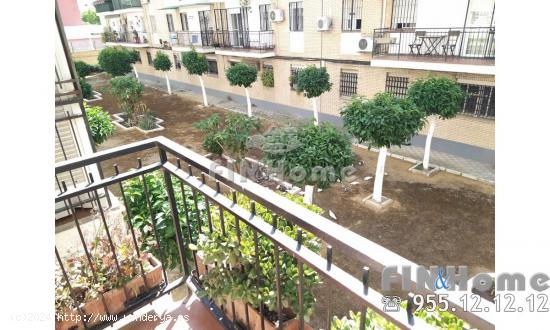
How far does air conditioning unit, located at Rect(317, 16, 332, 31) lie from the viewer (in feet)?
38.6

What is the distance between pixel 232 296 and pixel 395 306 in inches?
38.8

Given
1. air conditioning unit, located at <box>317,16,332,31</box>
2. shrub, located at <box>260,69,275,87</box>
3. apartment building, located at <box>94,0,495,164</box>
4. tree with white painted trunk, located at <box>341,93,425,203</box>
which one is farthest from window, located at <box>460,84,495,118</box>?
shrub, located at <box>260,69,275,87</box>

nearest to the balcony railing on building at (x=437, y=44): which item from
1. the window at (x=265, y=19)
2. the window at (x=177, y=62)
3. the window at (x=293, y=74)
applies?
the window at (x=293, y=74)

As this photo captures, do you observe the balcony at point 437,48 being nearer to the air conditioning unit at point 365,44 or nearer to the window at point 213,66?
the air conditioning unit at point 365,44

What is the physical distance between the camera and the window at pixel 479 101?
Result: 9.28 meters

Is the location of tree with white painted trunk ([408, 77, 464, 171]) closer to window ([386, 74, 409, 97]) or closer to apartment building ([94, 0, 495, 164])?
apartment building ([94, 0, 495, 164])

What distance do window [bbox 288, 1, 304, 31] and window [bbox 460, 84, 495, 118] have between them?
656 centimetres

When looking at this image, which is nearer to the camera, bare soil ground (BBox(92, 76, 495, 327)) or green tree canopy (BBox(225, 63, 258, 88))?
bare soil ground (BBox(92, 76, 495, 327))

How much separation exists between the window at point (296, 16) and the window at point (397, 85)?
4.31 meters

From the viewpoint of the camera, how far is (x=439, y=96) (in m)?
8.20

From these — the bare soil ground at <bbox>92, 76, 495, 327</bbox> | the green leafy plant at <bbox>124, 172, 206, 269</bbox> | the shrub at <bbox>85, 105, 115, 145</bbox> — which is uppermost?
the green leafy plant at <bbox>124, 172, 206, 269</bbox>

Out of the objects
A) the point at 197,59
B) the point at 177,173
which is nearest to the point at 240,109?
the point at 197,59

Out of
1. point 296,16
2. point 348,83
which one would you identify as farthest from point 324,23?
point 348,83
